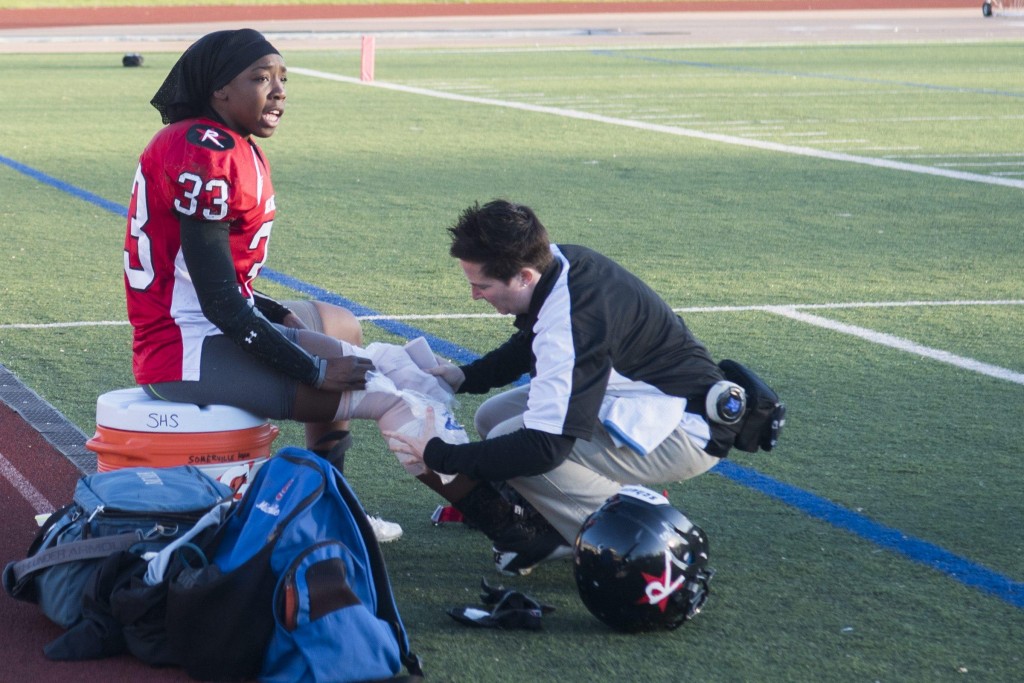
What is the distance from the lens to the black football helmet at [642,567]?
3.56 m

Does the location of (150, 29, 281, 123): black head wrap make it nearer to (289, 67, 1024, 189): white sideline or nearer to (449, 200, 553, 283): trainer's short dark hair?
(449, 200, 553, 283): trainer's short dark hair

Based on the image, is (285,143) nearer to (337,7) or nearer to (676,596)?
(676,596)

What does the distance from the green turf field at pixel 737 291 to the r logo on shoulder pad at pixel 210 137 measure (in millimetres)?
1271

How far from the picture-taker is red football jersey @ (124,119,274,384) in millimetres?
3938

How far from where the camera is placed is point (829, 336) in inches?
263

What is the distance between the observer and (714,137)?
14.2m

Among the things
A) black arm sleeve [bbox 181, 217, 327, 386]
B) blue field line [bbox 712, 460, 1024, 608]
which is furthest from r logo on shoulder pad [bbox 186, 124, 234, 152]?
blue field line [bbox 712, 460, 1024, 608]

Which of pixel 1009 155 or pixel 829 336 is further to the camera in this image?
pixel 1009 155

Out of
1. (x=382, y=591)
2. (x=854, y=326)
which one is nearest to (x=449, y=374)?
(x=382, y=591)

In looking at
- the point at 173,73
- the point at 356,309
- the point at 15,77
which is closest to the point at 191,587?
the point at 173,73

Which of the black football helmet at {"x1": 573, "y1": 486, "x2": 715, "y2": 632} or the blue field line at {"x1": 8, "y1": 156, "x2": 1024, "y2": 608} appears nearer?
the black football helmet at {"x1": 573, "y1": 486, "x2": 715, "y2": 632}

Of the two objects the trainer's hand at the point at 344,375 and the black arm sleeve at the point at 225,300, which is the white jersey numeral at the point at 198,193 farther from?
the trainer's hand at the point at 344,375

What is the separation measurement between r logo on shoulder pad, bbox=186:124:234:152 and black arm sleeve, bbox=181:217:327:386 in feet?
0.71

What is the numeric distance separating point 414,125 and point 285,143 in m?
1.94
